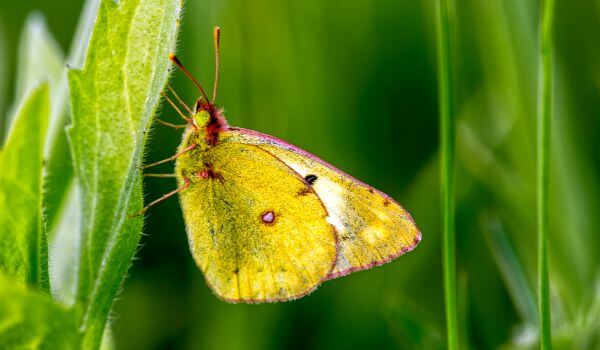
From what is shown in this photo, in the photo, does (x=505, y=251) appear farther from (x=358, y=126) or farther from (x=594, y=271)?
(x=358, y=126)

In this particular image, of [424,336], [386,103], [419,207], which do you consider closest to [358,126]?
[386,103]

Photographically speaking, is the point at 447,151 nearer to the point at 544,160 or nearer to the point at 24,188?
the point at 544,160

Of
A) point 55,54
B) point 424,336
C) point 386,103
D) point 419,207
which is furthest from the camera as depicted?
point 386,103

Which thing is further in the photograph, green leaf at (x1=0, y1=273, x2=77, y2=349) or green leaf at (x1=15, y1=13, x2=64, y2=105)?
green leaf at (x1=15, y1=13, x2=64, y2=105)

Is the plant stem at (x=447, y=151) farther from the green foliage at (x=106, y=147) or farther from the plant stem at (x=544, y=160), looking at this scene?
the green foliage at (x=106, y=147)

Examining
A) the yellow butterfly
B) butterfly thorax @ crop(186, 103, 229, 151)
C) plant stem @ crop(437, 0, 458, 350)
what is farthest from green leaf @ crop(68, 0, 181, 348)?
butterfly thorax @ crop(186, 103, 229, 151)

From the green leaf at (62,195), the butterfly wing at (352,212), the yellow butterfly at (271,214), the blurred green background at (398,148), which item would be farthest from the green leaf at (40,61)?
the blurred green background at (398,148)

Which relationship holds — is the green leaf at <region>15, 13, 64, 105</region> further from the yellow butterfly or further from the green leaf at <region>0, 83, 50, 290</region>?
the green leaf at <region>0, 83, 50, 290</region>
